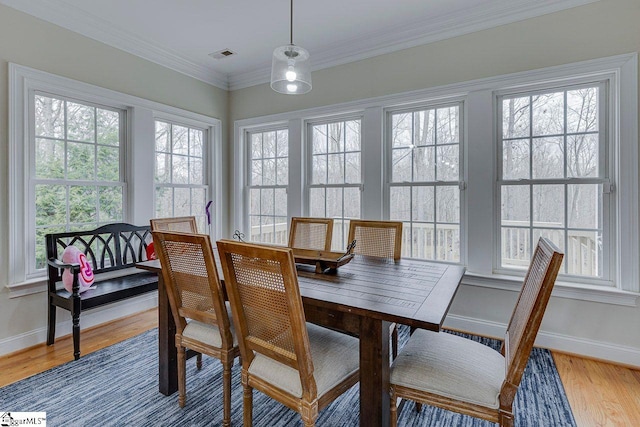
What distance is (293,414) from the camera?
187cm

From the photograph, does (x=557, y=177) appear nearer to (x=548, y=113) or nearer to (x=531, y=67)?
(x=548, y=113)

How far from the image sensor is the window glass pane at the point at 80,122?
300 cm

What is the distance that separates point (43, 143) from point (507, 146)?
408cm

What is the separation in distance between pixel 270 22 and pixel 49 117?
214 cm

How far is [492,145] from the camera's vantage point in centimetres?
289

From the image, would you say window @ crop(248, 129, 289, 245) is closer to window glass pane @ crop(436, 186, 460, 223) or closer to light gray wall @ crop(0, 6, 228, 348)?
light gray wall @ crop(0, 6, 228, 348)

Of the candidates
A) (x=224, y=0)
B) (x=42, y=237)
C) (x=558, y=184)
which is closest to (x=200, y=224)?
(x=42, y=237)

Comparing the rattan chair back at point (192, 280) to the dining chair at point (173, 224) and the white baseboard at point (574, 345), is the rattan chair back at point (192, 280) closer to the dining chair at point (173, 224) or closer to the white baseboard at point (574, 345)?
the dining chair at point (173, 224)

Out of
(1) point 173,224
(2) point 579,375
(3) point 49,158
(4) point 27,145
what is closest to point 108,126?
(3) point 49,158

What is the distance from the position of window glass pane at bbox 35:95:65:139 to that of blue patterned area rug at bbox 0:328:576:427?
77.1 inches

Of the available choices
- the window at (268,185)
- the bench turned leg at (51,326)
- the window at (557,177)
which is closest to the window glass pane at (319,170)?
the window at (268,185)

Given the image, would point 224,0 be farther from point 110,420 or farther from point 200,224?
point 110,420

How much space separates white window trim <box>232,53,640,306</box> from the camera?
240 centimetres

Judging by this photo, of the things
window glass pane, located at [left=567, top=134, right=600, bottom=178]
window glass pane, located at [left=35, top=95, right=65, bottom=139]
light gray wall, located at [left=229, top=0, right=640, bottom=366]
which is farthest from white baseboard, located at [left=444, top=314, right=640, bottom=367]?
window glass pane, located at [left=35, top=95, right=65, bottom=139]
